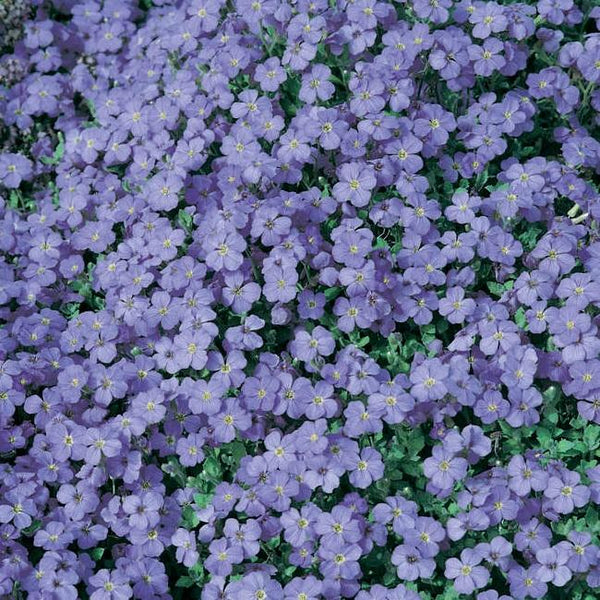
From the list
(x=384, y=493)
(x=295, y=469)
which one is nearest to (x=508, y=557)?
(x=384, y=493)

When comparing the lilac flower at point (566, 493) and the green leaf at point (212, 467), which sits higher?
the green leaf at point (212, 467)

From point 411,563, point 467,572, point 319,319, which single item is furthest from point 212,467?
point 467,572

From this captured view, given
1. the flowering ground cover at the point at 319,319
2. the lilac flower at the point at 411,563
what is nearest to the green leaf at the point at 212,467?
the flowering ground cover at the point at 319,319

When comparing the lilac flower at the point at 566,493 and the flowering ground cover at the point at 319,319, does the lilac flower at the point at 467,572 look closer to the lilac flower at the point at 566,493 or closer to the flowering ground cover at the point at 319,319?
the flowering ground cover at the point at 319,319

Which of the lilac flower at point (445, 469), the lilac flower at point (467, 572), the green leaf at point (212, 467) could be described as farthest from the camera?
the green leaf at point (212, 467)

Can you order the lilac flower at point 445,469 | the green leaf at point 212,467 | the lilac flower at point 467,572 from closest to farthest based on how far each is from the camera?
the lilac flower at point 467,572 < the lilac flower at point 445,469 < the green leaf at point 212,467

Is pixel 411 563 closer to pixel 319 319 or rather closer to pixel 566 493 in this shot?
pixel 566 493

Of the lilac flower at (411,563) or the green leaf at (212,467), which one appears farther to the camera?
the green leaf at (212,467)

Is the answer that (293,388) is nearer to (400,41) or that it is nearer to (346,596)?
(346,596)
